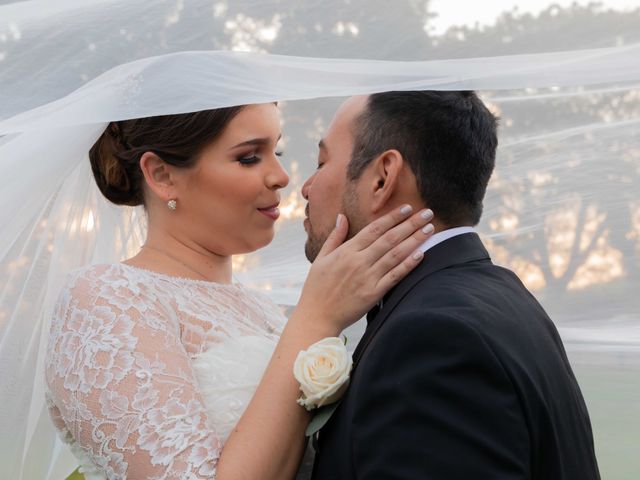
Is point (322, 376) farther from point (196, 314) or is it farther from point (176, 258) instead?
point (176, 258)

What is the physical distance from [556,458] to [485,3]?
1.23 metres

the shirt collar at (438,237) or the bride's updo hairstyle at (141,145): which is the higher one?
the bride's updo hairstyle at (141,145)

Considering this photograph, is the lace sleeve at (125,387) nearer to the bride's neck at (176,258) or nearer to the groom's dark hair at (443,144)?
the bride's neck at (176,258)

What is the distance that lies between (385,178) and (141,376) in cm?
98

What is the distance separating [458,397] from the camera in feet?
7.42

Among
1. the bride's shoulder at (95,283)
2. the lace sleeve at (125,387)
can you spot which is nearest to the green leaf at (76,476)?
the lace sleeve at (125,387)

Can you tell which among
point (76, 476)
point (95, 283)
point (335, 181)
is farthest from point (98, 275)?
point (76, 476)

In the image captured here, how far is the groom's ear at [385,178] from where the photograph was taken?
2.81m

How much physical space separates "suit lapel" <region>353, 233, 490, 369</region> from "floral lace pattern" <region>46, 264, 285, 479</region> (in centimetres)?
56

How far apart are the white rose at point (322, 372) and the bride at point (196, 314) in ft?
0.35

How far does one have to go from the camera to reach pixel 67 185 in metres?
3.81

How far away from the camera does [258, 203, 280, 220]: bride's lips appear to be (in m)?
3.64

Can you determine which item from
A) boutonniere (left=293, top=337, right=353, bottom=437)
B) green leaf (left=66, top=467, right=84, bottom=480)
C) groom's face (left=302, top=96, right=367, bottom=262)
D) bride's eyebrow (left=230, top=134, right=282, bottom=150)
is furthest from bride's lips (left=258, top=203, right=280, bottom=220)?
green leaf (left=66, top=467, right=84, bottom=480)

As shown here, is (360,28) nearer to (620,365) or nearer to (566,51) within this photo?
(566,51)
